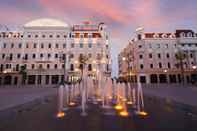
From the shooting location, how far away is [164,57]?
43469 millimetres

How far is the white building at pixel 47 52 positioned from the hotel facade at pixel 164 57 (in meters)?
11.1

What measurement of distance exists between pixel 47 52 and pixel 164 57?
37802 millimetres

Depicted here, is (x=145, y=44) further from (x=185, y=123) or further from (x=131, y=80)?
(x=185, y=123)

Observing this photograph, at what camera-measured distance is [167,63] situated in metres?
42.9

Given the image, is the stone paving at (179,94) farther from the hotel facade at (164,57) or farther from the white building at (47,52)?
the white building at (47,52)

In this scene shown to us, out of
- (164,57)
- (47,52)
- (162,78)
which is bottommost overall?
(162,78)

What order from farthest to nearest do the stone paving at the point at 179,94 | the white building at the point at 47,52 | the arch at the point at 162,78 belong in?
the arch at the point at 162,78
the white building at the point at 47,52
the stone paving at the point at 179,94

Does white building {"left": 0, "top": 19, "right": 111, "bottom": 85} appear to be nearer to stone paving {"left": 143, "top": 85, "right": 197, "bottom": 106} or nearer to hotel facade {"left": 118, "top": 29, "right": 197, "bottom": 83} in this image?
hotel facade {"left": 118, "top": 29, "right": 197, "bottom": 83}

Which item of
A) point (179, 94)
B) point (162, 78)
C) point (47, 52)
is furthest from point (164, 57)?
point (47, 52)

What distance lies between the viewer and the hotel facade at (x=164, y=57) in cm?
4156

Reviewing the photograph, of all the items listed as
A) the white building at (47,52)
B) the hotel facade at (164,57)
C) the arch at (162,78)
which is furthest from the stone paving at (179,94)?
the white building at (47,52)

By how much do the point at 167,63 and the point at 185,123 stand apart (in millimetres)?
42646

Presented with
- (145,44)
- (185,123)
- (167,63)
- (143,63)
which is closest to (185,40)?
(167,63)

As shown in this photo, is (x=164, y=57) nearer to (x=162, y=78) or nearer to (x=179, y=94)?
(x=162, y=78)
